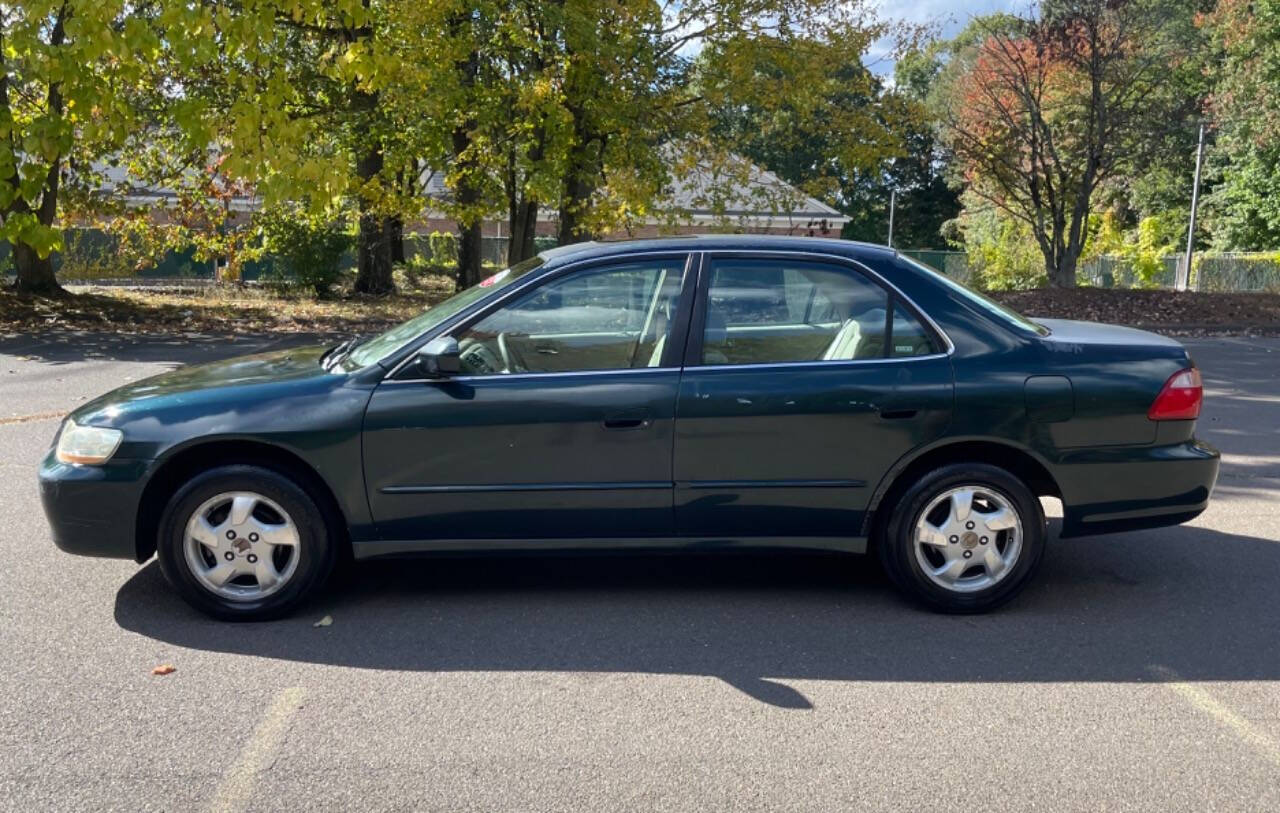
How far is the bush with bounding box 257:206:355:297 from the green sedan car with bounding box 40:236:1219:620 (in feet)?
62.9

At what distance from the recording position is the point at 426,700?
13.5 feet

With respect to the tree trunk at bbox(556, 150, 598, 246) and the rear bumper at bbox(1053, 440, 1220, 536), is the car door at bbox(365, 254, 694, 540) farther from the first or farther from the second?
the tree trunk at bbox(556, 150, 598, 246)

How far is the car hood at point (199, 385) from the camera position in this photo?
4852 millimetres

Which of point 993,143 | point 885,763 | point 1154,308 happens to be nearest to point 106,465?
point 885,763

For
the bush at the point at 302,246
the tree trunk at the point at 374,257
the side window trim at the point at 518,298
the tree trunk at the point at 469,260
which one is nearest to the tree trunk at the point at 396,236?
the tree trunk at the point at 374,257

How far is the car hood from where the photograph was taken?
485cm

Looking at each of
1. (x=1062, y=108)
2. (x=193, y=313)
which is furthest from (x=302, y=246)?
(x=1062, y=108)

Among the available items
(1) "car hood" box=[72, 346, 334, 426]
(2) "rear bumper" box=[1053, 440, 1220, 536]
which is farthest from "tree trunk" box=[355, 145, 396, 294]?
(2) "rear bumper" box=[1053, 440, 1220, 536]

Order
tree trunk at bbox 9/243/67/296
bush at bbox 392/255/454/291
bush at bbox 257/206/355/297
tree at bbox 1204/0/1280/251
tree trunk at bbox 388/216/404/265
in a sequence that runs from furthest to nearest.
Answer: tree at bbox 1204/0/1280/251
bush at bbox 392/255/454/291
tree trunk at bbox 388/216/404/265
bush at bbox 257/206/355/297
tree trunk at bbox 9/243/67/296

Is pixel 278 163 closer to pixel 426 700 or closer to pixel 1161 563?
pixel 426 700

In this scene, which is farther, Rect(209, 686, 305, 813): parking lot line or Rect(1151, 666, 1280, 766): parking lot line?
Rect(1151, 666, 1280, 766): parking lot line

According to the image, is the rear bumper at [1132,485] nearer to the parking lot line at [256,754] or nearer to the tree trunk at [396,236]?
the parking lot line at [256,754]

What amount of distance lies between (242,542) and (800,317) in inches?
103

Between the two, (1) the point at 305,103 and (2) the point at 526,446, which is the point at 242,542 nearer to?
(2) the point at 526,446
